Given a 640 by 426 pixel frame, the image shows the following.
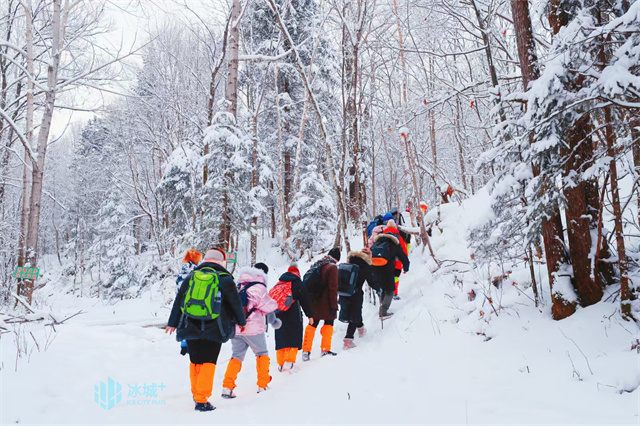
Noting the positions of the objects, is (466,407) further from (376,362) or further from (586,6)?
(586,6)

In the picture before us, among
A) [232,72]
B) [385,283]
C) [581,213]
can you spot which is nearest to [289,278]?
[385,283]

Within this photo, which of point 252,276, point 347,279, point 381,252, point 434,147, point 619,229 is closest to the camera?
point 619,229

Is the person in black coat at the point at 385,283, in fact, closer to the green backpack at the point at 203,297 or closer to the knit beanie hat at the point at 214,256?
the knit beanie hat at the point at 214,256

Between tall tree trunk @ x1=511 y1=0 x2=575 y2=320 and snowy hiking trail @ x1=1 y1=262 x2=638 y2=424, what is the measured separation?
232mm

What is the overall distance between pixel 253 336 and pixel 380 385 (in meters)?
1.75

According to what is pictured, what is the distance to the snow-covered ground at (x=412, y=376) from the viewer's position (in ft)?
10.8

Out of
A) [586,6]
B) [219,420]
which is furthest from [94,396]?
[586,6]

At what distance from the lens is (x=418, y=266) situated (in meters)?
9.20

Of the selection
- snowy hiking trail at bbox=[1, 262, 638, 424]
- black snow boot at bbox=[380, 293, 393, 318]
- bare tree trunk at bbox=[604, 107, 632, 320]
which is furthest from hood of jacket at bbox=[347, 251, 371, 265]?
bare tree trunk at bbox=[604, 107, 632, 320]

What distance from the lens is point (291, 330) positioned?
5652 mm

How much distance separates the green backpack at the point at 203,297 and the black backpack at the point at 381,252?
148 inches

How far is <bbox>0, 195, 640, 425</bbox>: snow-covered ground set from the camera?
10.8ft

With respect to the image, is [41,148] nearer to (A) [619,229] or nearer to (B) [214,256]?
(B) [214,256]

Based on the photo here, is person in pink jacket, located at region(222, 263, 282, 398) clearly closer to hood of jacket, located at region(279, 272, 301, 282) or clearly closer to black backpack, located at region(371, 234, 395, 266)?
hood of jacket, located at region(279, 272, 301, 282)
